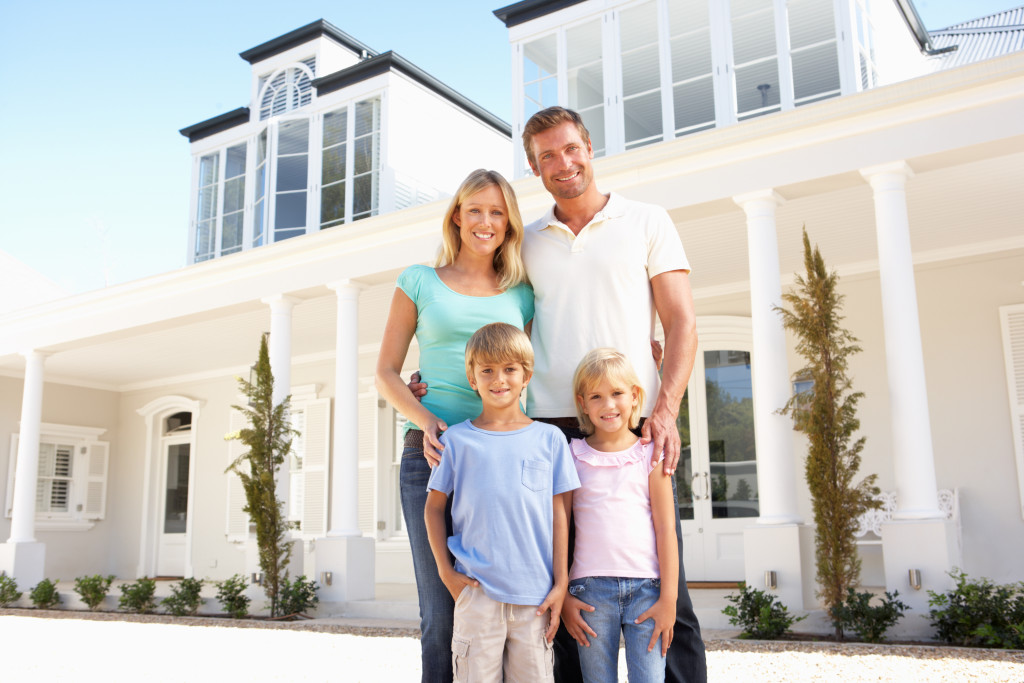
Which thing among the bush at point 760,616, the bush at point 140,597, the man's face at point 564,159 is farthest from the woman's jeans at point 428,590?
the bush at point 140,597

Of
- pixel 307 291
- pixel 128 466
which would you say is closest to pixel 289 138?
pixel 307 291

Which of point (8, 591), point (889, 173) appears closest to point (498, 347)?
point (889, 173)

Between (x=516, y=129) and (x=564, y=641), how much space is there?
8.06 meters

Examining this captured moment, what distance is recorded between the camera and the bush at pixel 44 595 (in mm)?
10180

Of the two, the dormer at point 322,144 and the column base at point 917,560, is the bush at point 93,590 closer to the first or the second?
the dormer at point 322,144

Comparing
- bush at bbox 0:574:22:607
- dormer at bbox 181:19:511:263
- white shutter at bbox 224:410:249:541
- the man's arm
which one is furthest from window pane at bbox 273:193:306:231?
the man's arm

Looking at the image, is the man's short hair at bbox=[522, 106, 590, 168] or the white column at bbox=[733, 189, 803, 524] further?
the white column at bbox=[733, 189, 803, 524]

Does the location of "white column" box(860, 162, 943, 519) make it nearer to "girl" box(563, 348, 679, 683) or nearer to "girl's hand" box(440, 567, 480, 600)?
"girl" box(563, 348, 679, 683)

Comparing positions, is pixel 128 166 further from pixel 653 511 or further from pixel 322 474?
pixel 653 511

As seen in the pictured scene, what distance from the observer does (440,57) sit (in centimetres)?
1365

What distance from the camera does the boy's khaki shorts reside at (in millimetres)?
1963

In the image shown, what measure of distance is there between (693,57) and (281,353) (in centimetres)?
531

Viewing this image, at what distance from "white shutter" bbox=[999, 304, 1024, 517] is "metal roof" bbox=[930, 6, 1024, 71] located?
370 cm

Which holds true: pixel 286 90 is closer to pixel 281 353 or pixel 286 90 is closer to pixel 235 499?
pixel 281 353
